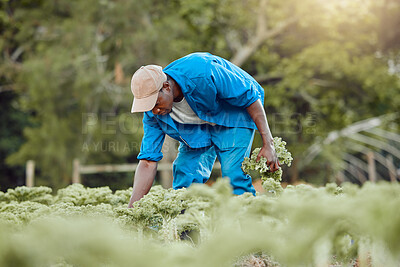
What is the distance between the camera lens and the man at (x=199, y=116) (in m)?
3.17

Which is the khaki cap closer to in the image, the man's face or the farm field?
the man's face

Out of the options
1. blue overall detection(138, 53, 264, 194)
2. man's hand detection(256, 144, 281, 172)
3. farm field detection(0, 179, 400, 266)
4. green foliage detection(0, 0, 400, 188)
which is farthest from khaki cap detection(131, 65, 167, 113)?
green foliage detection(0, 0, 400, 188)

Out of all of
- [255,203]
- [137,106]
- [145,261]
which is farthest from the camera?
[137,106]

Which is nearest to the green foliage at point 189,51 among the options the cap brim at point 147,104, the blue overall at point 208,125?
the blue overall at point 208,125

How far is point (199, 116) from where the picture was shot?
134 inches

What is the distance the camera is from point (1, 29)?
15.2 meters

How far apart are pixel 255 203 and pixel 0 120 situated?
18743mm

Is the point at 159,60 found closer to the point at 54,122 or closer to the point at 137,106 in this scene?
the point at 54,122

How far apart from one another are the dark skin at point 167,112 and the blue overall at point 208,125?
0.07 meters

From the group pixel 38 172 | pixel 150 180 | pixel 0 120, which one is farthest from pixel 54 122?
pixel 150 180

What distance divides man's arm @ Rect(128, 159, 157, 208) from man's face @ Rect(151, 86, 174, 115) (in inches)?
17.3

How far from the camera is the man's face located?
3.15m

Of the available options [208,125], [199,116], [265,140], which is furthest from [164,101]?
[265,140]

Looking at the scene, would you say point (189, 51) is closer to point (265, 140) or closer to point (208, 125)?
point (208, 125)
